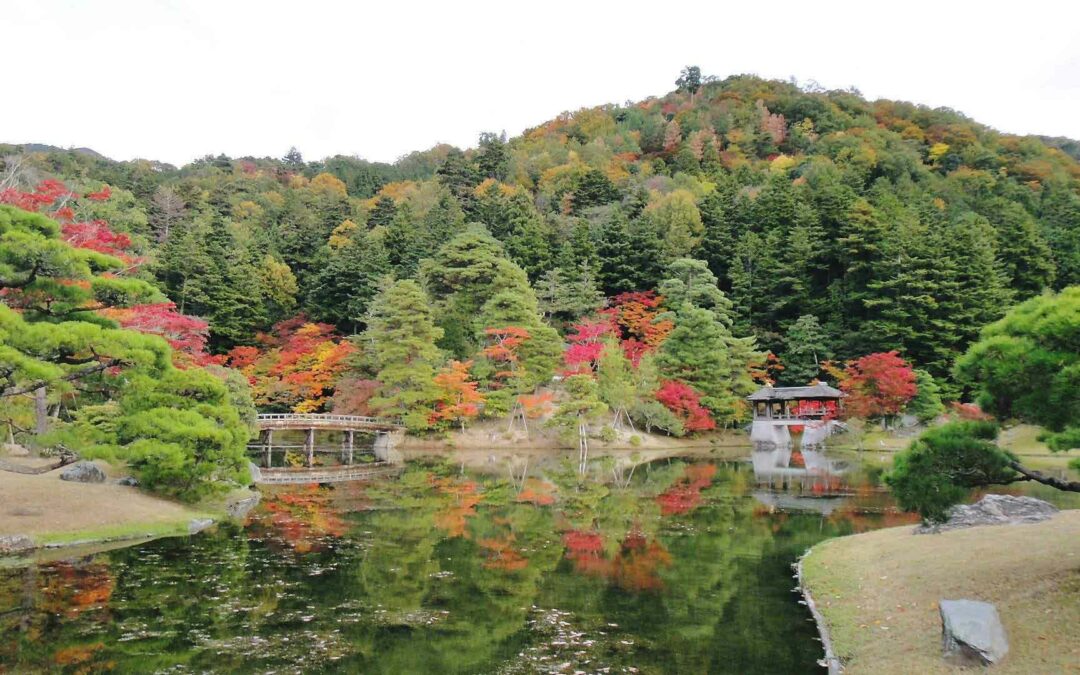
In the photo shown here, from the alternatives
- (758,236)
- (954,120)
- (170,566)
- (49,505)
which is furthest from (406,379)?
(954,120)

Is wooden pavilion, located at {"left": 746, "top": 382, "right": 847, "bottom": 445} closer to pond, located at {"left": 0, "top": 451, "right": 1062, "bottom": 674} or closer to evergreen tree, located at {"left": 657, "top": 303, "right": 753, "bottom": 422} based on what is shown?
evergreen tree, located at {"left": 657, "top": 303, "right": 753, "bottom": 422}

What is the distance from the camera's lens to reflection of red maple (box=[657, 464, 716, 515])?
60.0 feet

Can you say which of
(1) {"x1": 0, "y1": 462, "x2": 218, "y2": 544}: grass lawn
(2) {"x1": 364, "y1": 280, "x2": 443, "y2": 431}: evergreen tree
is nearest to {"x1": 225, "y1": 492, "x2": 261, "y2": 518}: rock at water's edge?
(1) {"x1": 0, "y1": 462, "x2": 218, "y2": 544}: grass lawn

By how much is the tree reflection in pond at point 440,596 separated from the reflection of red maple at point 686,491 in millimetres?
659

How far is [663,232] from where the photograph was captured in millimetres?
53750


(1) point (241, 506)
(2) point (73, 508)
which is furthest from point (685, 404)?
(2) point (73, 508)

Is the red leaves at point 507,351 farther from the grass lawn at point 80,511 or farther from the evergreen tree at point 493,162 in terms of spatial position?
the evergreen tree at point 493,162

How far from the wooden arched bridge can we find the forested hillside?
2066 mm

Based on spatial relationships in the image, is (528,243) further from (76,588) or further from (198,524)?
(76,588)

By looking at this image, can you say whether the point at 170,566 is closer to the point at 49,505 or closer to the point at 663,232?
the point at 49,505

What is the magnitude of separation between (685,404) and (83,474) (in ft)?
92.2

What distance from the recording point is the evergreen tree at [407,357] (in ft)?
118

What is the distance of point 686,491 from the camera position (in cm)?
2162

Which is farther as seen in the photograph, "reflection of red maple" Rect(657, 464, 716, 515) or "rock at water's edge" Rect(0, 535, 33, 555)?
"reflection of red maple" Rect(657, 464, 716, 515)
